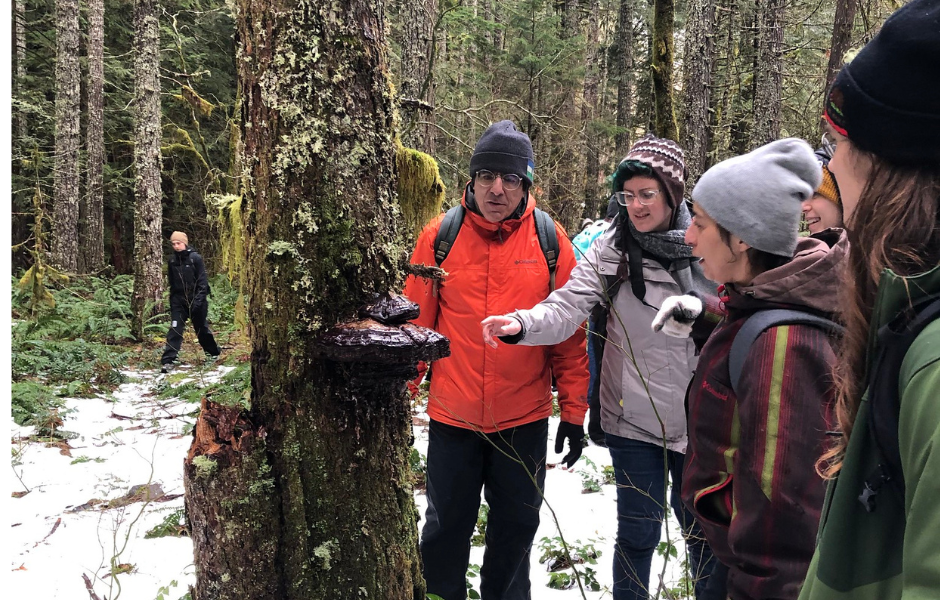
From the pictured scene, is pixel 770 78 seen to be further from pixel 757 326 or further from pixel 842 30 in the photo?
pixel 757 326

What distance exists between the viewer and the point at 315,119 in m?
1.83

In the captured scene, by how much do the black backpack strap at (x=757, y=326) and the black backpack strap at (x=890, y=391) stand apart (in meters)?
0.73

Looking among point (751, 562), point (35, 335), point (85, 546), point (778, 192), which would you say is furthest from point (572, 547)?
point (35, 335)

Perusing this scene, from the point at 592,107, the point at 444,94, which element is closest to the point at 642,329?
the point at 444,94

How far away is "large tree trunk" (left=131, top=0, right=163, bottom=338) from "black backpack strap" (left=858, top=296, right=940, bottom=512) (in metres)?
11.7

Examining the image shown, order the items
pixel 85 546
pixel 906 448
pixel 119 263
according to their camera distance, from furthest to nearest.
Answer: pixel 119 263, pixel 85 546, pixel 906 448

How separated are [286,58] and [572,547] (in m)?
3.63

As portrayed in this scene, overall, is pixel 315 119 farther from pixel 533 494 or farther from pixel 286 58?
pixel 533 494

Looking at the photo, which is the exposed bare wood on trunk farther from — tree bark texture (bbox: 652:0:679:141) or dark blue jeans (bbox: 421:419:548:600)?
dark blue jeans (bbox: 421:419:548:600)

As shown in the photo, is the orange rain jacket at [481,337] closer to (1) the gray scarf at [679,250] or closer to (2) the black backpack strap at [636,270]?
(2) the black backpack strap at [636,270]

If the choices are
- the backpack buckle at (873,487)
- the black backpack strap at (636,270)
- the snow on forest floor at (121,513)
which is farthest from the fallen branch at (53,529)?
the backpack buckle at (873,487)

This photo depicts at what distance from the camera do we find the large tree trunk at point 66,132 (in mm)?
12281

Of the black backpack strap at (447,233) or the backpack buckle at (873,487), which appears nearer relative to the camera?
the backpack buckle at (873,487)

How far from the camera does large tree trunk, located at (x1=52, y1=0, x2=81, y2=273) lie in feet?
40.3
